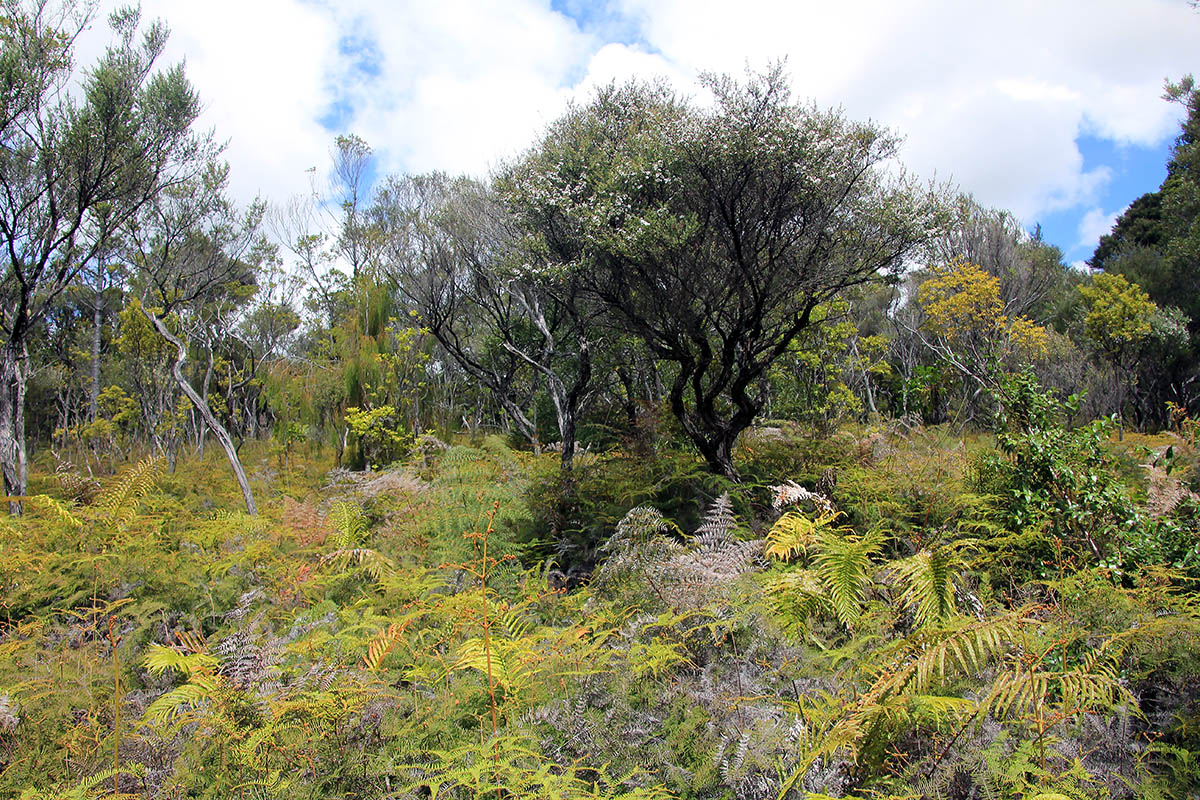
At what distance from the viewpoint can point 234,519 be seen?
600cm

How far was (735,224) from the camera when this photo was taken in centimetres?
677

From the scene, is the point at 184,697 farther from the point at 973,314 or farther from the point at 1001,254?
the point at 1001,254

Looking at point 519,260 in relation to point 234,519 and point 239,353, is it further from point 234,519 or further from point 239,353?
point 239,353

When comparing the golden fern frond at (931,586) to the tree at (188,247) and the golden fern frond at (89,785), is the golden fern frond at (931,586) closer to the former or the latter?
the golden fern frond at (89,785)

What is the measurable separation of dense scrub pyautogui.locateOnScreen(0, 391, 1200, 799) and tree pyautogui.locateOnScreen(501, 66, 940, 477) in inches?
Result: 111

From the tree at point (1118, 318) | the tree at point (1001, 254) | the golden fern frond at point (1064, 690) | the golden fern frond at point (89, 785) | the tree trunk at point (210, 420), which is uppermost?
the tree at point (1001, 254)

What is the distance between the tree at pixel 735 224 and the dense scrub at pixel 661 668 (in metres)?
2.81

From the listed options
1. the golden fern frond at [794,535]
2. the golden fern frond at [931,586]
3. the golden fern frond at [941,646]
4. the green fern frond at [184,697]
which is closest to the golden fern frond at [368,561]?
the green fern frond at [184,697]

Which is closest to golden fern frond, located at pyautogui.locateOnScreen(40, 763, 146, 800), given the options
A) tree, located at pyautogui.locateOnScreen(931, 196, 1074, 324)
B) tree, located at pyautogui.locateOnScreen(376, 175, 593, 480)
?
tree, located at pyautogui.locateOnScreen(376, 175, 593, 480)

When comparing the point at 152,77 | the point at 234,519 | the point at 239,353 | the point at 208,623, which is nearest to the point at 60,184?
the point at 152,77

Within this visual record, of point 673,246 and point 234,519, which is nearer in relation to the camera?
point 234,519

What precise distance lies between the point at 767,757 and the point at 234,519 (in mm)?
5777

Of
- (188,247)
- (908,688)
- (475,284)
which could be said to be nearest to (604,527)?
(908,688)

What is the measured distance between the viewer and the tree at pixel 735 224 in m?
6.38
